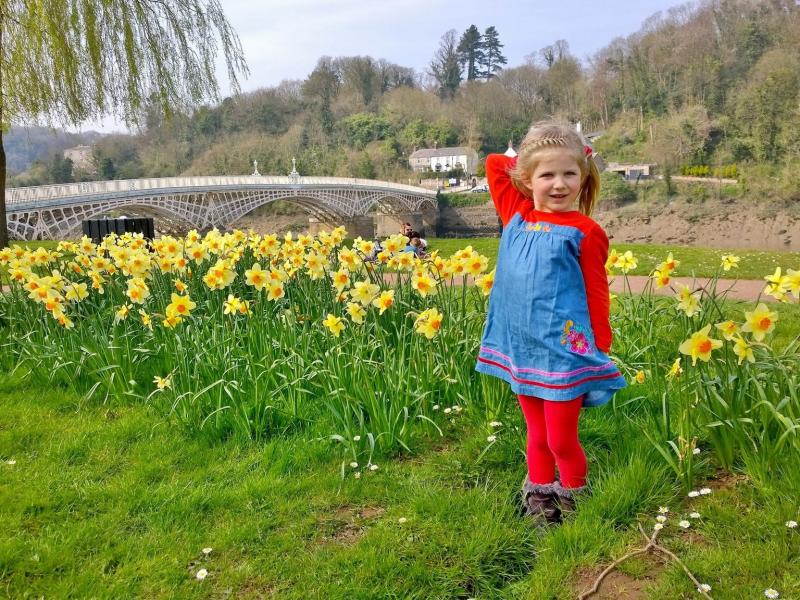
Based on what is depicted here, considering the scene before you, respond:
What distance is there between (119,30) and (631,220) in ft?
105

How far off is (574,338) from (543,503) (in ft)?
1.91

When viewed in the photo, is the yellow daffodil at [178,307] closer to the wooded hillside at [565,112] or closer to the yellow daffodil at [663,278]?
the yellow daffodil at [663,278]

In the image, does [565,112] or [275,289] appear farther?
[565,112]

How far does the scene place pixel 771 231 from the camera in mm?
30094

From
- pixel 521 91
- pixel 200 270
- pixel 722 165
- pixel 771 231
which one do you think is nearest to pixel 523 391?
pixel 200 270

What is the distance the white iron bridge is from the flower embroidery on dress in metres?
19.9

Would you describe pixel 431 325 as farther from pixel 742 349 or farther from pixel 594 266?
pixel 742 349

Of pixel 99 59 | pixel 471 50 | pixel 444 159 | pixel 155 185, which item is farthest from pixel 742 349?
pixel 471 50

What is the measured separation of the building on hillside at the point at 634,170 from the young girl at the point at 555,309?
4096cm

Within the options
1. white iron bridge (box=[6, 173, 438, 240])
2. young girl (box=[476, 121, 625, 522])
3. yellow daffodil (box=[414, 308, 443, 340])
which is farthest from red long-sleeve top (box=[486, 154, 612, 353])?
white iron bridge (box=[6, 173, 438, 240])

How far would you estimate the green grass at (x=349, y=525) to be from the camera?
5.48 ft

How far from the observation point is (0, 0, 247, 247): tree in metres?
8.12

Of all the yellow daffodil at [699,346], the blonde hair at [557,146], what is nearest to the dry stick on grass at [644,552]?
the yellow daffodil at [699,346]

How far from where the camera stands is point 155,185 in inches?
930
